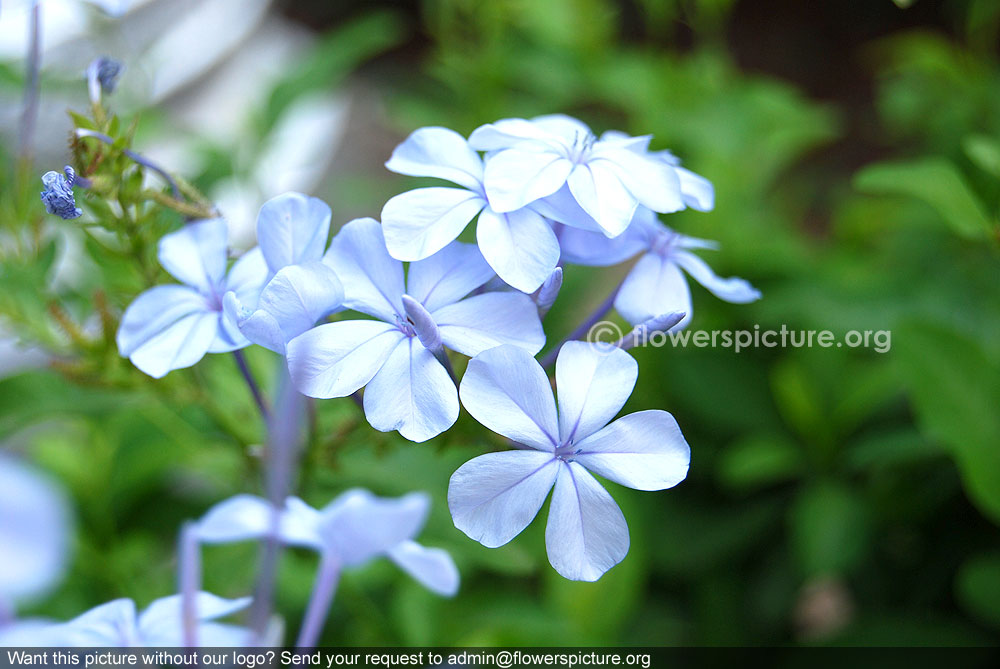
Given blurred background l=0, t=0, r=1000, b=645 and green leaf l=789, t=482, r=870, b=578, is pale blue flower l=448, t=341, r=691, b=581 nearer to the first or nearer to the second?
blurred background l=0, t=0, r=1000, b=645

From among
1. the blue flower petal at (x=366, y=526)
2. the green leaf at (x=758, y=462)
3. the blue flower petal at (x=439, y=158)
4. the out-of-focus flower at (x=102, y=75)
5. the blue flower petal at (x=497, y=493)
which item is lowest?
the green leaf at (x=758, y=462)

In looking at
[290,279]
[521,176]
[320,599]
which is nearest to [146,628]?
[320,599]

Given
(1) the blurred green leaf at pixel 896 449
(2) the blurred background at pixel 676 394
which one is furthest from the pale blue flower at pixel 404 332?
(1) the blurred green leaf at pixel 896 449

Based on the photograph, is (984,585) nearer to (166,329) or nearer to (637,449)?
(637,449)

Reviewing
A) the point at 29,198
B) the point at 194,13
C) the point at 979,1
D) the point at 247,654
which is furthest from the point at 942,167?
the point at 194,13

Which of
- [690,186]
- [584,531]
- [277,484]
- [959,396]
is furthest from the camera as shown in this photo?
[959,396]

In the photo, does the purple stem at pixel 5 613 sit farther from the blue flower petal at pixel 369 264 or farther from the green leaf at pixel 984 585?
the green leaf at pixel 984 585

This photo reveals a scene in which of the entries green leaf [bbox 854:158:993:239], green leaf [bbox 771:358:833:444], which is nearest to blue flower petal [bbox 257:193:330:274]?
green leaf [bbox 854:158:993:239]
